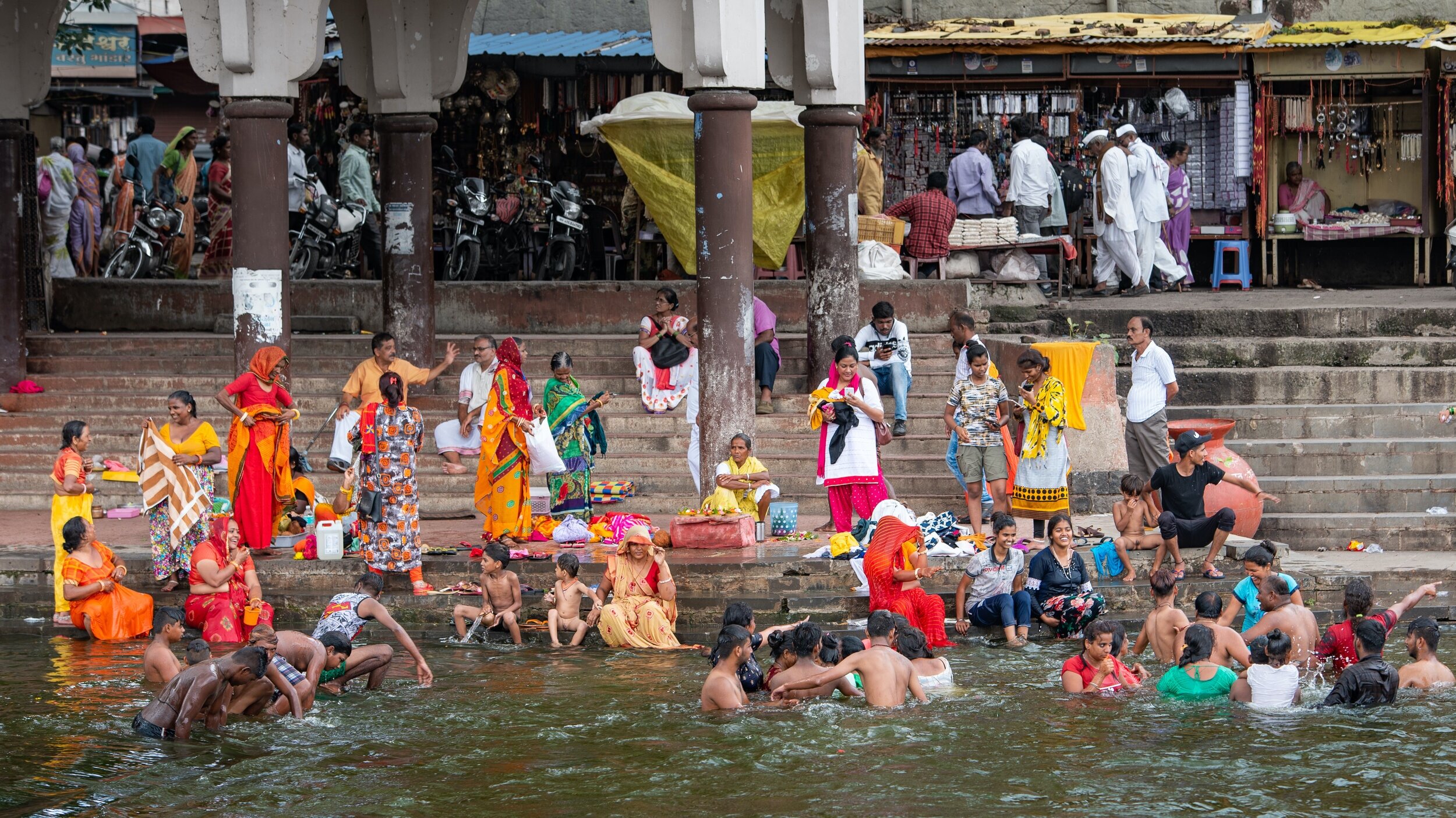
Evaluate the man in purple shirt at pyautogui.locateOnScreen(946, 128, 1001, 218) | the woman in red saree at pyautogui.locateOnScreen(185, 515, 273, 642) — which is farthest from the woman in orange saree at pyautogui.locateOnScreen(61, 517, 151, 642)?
the man in purple shirt at pyautogui.locateOnScreen(946, 128, 1001, 218)

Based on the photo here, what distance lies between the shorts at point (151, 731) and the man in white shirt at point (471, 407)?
166 inches

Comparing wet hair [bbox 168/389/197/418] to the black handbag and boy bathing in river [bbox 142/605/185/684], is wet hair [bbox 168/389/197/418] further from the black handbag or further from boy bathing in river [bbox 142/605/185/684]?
the black handbag

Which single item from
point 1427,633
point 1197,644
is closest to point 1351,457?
point 1427,633

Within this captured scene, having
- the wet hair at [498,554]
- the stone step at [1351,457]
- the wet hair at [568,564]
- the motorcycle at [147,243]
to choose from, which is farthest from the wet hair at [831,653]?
the motorcycle at [147,243]

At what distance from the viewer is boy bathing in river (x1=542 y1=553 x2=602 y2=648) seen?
37.3 ft

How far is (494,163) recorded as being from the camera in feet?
66.4

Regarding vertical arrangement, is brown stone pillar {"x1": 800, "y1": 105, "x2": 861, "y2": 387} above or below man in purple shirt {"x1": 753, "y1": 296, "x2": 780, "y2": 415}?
above

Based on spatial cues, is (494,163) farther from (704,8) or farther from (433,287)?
(704,8)

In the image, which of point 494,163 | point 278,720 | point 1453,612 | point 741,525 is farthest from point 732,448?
point 494,163

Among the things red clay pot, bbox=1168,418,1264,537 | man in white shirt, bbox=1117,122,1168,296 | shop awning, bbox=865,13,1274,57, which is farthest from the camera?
shop awning, bbox=865,13,1274,57

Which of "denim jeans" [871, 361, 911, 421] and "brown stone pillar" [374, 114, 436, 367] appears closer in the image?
"denim jeans" [871, 361, 911, 421]

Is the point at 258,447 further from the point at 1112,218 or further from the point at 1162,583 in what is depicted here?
the point at 1112,218

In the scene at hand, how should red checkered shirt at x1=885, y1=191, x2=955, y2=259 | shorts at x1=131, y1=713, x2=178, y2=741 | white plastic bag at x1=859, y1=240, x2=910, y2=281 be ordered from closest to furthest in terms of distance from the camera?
shorts at x1=131, y1=713, x2=178, y2=741
white plastic bag at x1=859, y1=240, x2=910, y2=281
red checkered shirt at x1=885, y1=191, x2=955, y2=259

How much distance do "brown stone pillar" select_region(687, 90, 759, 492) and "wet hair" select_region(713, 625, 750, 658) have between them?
10.3 ft
